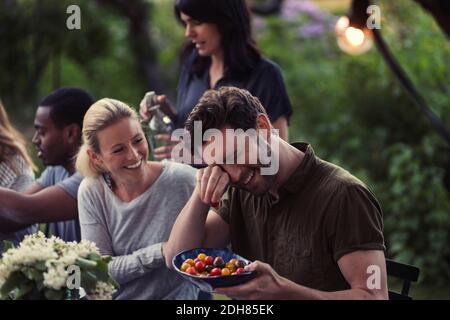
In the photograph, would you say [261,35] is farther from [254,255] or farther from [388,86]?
[254,255]

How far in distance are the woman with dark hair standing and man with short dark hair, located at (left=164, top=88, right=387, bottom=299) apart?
96 centimetres

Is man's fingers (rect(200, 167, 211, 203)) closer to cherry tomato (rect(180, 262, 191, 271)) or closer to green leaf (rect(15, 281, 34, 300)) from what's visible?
cherry tomato (rect(180, 262, 191, 271))

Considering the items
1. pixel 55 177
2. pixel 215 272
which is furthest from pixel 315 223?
pixel 55 177

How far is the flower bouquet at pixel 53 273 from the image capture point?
2.28 meters

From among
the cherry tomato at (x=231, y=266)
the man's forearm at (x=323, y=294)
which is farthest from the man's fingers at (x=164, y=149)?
the man's forearm at (x=323, y=294)

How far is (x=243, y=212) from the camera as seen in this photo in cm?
276

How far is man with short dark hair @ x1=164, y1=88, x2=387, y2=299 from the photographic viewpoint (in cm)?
234

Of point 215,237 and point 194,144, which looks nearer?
point 194,144

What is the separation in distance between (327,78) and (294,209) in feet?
16.4

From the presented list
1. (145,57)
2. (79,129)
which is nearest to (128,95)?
(145,57)

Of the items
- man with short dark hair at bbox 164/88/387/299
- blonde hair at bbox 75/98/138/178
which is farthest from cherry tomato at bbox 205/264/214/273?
blonde hair at bbox 75/98/138/178

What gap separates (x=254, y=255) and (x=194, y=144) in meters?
0.45

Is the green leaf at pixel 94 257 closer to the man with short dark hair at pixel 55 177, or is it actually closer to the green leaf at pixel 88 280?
the green leaf at pixel 88 280

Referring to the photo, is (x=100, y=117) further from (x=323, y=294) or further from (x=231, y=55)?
(x=323, y=294)
